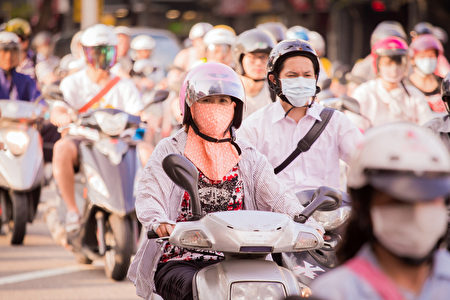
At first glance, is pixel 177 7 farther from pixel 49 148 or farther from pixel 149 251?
pixel 149 251

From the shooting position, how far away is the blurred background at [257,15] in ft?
92.6

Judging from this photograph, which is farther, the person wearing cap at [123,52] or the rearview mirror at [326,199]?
the person wearing cap at [123,52]

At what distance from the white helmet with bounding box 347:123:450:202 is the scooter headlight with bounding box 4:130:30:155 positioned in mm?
8328

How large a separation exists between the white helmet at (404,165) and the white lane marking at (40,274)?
251 inches

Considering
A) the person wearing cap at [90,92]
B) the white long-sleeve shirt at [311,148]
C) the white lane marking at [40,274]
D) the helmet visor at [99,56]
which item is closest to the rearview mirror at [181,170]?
the white long-sleeve shirt at [311,148]

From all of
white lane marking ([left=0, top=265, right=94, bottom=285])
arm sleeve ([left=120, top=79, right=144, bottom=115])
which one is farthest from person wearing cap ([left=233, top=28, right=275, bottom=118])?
white lane marking ([left=0, top=265, right=94, bottom=285])

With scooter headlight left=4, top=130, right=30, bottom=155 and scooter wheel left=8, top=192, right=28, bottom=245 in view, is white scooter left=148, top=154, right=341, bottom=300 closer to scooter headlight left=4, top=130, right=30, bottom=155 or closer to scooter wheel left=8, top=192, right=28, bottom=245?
scooter wheel left=8, top=192, right=28, bottom=245

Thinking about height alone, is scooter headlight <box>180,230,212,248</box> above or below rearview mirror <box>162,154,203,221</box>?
below

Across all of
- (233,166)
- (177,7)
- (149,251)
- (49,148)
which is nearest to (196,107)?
(233,166)

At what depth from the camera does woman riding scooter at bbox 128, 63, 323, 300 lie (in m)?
4.97

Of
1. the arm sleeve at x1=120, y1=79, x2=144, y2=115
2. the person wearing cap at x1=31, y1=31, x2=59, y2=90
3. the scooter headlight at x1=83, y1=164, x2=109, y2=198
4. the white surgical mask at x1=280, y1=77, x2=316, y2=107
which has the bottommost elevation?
the scooter headlight at x1=83, y1=164, x2=109, y2=198

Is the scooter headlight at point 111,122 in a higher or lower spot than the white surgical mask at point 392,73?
lower

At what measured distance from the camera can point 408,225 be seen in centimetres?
281

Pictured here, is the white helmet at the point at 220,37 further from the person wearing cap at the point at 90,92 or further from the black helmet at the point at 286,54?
the black helmet at the point at 286,54
